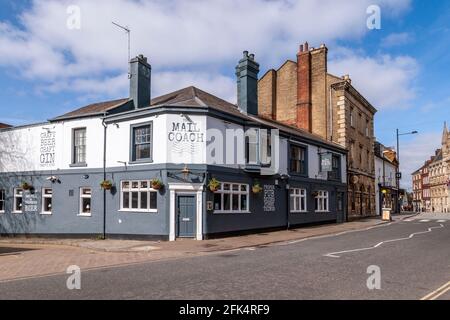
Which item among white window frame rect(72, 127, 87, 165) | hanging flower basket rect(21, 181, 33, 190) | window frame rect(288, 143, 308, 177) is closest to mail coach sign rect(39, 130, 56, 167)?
hanging flower basket rect(21, 181, 33, 190)

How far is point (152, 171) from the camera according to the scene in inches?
751

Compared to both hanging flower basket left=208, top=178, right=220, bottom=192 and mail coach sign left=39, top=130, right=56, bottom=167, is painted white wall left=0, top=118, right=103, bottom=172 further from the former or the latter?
hanging flower basket left=208, top=178, right=220, bottom=192

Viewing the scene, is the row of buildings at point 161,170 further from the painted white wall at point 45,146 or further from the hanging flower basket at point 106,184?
the hanging flower basket at point 106,184

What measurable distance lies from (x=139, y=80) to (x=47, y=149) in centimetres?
651

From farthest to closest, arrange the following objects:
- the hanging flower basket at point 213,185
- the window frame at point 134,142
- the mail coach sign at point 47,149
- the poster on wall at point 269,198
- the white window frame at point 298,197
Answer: the white window frame at point 298,197, the poster on wall at point 269,198, the mail coach sign at point 47,149, the window frame at point 134,142, the hanging flower basket at point 213,185

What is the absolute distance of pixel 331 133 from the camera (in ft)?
114

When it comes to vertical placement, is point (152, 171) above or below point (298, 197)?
above

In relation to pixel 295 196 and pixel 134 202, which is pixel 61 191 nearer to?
pixel 134 202

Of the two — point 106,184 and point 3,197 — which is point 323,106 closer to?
point 106,184

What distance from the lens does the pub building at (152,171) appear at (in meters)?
18.9

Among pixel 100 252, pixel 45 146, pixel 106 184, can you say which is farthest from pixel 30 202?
pixel 100 252

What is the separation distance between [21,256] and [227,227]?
30.6 feet

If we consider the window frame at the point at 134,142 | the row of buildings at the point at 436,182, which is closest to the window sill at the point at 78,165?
the window frame at the point at 134,142

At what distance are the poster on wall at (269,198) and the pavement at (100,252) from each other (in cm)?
265
